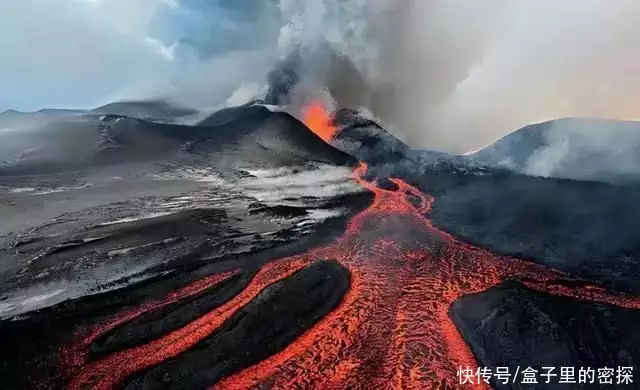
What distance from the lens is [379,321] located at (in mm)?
12781

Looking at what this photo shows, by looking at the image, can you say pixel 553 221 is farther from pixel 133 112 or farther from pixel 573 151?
pixel 133 112

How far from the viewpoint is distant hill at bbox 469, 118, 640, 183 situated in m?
29.1

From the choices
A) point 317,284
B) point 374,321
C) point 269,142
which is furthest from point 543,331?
point 269,142

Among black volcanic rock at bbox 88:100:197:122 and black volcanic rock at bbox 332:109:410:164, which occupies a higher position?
black volcanic rock at bbox 88:100:197:122

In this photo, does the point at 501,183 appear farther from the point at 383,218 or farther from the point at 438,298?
the point at 438,298

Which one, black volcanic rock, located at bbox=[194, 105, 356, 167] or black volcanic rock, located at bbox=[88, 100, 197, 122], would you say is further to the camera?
black volcanic rock, located at bbox=[88, 100, 197, 122]

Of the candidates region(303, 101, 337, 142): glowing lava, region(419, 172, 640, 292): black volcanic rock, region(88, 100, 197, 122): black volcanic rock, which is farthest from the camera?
region(88, 100, 197, 122): black volcanic rock

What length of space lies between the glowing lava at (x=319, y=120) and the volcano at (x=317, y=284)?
17188 mm

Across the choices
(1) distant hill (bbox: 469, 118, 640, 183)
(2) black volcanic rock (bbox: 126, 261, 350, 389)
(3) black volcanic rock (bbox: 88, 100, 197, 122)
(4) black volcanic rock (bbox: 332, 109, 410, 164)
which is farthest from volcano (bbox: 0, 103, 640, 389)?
(3) black volcanic rock (bbox: 88, 100, 197, 122)

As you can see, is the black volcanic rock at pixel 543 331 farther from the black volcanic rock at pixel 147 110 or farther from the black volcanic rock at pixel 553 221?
the black volcanic rock at pixel 147 110

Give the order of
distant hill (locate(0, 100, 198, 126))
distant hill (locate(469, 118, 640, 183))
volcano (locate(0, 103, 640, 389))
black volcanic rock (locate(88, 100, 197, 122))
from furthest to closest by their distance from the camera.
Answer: black volcanic rock (locate(88, 100, 197, 122)), distant hill (locate(0, 100, 198, 126)), distant hill (locate(469, 118, 640, 183)), volcano (locate(0, 103, 640, 389))

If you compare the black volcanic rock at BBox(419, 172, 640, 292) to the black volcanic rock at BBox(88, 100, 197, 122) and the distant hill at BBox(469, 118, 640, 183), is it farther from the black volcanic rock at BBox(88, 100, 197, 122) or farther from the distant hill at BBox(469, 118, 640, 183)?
the black volcanic rock at BBox(88, 100, 197, 122)

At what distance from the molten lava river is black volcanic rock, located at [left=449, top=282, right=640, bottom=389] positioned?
55 cm

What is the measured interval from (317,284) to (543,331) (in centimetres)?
690
